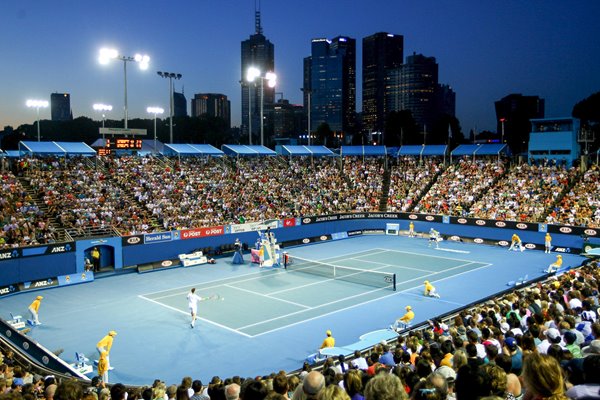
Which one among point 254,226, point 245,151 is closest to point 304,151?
point 245,151

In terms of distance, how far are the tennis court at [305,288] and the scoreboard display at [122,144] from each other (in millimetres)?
15262

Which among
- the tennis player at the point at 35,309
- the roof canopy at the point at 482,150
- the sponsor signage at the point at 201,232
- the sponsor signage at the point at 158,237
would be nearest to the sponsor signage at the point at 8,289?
the tennis player at the point at 35,309

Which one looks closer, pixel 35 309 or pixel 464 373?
pixel 464 373

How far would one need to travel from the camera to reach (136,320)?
79.0 ft

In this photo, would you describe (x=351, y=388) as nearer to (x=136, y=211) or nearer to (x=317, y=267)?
(x=317, y=267)

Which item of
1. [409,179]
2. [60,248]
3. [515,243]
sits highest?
[409,179]

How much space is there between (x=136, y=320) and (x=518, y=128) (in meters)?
111

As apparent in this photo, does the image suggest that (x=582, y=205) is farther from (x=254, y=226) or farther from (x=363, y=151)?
(x=254, y=226)

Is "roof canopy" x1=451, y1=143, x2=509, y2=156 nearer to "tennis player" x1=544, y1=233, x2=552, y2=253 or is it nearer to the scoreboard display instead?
"tennis player" x1=544, y1=233, x2=552, y2=253

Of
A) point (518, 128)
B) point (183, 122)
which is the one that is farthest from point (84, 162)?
point (518, 128)

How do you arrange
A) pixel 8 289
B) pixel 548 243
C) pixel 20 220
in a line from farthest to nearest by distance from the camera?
pixel 548 243 < pixel 20 220 < pixel 8 289

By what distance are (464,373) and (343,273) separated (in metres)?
29.6

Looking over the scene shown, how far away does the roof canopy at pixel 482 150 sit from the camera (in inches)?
2130

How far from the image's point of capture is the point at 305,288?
99.0 feet
